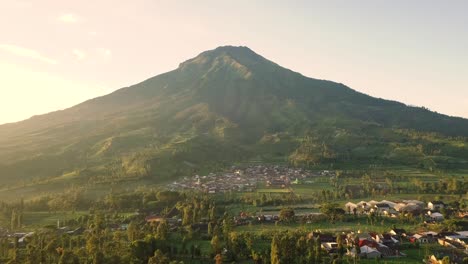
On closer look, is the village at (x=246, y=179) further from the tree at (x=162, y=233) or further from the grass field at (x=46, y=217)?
the tree at (x=162, y=233)

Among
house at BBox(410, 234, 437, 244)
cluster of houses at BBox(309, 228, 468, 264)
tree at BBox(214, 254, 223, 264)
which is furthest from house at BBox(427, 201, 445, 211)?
tree at BBox(214, 254, 223, 264)

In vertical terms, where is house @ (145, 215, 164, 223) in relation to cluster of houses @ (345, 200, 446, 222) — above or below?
above

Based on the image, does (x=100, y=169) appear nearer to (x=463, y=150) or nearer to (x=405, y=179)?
(x=405, y=179)

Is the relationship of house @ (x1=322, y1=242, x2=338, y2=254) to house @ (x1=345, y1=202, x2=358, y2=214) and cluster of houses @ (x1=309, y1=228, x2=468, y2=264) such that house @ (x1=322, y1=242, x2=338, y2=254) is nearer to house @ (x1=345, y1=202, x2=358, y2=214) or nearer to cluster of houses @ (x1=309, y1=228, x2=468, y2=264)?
cluster of houses @ (x1=309, y1=228, x2=468, y2=264)

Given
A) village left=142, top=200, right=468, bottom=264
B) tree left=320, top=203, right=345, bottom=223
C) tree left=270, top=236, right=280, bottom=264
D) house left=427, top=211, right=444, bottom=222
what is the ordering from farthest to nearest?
house left=427, top=211, right=444, bottom=222 → tree left=320, top=203, right=345, bottom=223 → village left=142, top=200, right=468, bottom=264 → tree left=270, top=236, right=280, bottom=264

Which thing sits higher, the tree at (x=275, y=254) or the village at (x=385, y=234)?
the tree at (x=275, y=254)

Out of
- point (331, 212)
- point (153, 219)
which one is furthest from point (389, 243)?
point (153, 219)

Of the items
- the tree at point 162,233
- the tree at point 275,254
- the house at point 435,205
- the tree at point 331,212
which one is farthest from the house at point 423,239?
the tree at point 162,233
